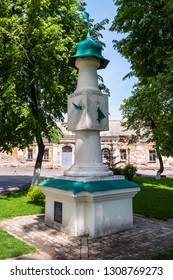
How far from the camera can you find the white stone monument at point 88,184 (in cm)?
598

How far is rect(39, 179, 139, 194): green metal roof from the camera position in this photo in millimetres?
5887

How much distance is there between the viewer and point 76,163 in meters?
6.91

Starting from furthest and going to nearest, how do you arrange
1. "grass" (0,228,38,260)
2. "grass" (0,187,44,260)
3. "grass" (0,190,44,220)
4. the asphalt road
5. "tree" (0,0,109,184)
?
the asphalt road
"tree" (0,0,109,184)
"grass" (0,190,44,220)
"grass" (0,187,44,260)
"grass" (0,228,38,260)

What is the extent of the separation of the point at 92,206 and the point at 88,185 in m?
0.51

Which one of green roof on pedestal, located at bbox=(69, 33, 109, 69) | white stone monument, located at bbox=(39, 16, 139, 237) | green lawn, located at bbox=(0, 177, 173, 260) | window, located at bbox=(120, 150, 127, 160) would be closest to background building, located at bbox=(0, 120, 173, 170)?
window, located at bbox=(120, 150, 127, 160)

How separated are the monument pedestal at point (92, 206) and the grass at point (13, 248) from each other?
126 centimetres

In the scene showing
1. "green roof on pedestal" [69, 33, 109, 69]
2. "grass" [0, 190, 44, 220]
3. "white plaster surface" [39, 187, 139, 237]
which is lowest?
"grass" [0, 190, 44, 220]

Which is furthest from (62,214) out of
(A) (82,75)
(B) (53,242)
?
(A) (82,75)

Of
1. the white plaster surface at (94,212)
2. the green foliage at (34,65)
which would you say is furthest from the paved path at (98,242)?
the green foliage at (34,65)

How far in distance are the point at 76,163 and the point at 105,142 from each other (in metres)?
28.2

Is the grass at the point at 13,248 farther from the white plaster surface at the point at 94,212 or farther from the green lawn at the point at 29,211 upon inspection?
the white plaster surface at the point at 94,212

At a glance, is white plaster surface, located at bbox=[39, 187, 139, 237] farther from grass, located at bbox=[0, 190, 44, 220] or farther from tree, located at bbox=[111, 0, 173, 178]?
tree, located at bbox=[111, 0, 173, 178]

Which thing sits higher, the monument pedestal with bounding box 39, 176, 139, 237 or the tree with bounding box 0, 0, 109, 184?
→ the tree with bounding box 0, 0, 109, 184
